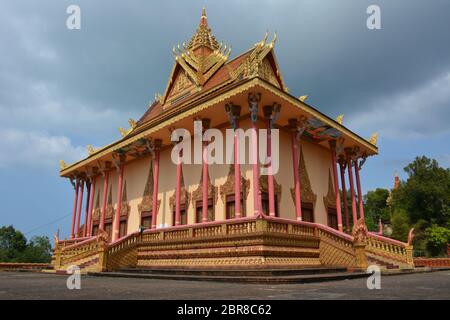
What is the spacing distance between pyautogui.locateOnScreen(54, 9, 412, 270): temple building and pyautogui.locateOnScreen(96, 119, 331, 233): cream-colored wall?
0.17 feet

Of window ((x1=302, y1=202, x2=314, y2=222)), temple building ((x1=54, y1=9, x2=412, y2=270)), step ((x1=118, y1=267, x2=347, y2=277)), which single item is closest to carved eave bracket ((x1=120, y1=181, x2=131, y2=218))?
temple building ((x1=54, y1=9, x2=412, y2=270))

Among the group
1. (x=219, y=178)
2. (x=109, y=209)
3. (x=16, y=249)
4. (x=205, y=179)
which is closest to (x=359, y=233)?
(x=205, y=179)

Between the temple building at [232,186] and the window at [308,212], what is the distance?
0.24 ft

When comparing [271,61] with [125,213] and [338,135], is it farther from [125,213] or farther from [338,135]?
[125,213]

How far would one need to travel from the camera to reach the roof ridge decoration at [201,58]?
18047 millimetres

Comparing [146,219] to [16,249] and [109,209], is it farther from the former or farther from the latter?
[16,249]

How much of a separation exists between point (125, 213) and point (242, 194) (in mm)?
8112

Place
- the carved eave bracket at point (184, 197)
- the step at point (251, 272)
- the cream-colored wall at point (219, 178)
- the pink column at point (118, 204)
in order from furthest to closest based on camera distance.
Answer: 1. the pink column at point (118, 204)
2. the carved eave bracket at point (184, 197)
3. the cream-colored wall at point (219, 178)
4. the step at point (251, 272)

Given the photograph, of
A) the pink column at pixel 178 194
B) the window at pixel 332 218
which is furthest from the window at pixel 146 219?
the window at pixel 332 218

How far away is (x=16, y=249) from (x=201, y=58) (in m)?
22.6

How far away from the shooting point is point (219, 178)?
46.6 feet

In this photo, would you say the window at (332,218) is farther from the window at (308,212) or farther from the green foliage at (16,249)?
the green foliage at (16,249)

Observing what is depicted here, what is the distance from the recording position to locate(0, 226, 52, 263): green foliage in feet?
93.4

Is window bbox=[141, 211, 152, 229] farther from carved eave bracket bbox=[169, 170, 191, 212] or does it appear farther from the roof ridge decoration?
the roof ridge decoration
